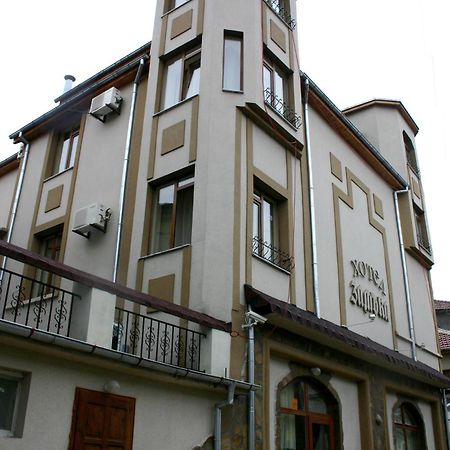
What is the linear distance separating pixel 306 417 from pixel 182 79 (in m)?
7.46

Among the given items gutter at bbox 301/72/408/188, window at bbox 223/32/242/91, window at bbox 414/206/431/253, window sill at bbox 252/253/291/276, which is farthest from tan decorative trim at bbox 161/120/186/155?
window at bbox 414/206/431/253

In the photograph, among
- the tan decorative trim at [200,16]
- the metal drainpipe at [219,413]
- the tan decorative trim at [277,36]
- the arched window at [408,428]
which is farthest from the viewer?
the arched window at [408,428]

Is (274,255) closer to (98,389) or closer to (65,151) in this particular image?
(98,389)

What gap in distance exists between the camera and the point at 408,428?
1512cm

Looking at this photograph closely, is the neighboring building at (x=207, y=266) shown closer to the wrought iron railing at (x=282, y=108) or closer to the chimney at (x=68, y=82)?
the wrought iron railing at (x=282, y=108)

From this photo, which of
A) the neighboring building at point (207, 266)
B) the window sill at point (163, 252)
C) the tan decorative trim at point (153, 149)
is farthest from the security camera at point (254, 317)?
the tan decorative trim at point (153, 149)

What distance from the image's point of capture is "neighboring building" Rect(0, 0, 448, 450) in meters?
7.77

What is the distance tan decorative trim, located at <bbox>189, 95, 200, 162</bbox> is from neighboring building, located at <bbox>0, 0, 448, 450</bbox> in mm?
36

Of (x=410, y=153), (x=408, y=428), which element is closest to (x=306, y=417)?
(x=408, y=428)

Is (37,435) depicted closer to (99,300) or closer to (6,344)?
(6,344)

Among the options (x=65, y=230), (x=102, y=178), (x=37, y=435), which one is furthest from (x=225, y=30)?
(x=37, y=435)

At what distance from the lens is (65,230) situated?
13.3 metres

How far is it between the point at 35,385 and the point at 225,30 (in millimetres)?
8619

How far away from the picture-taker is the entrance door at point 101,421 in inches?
288
